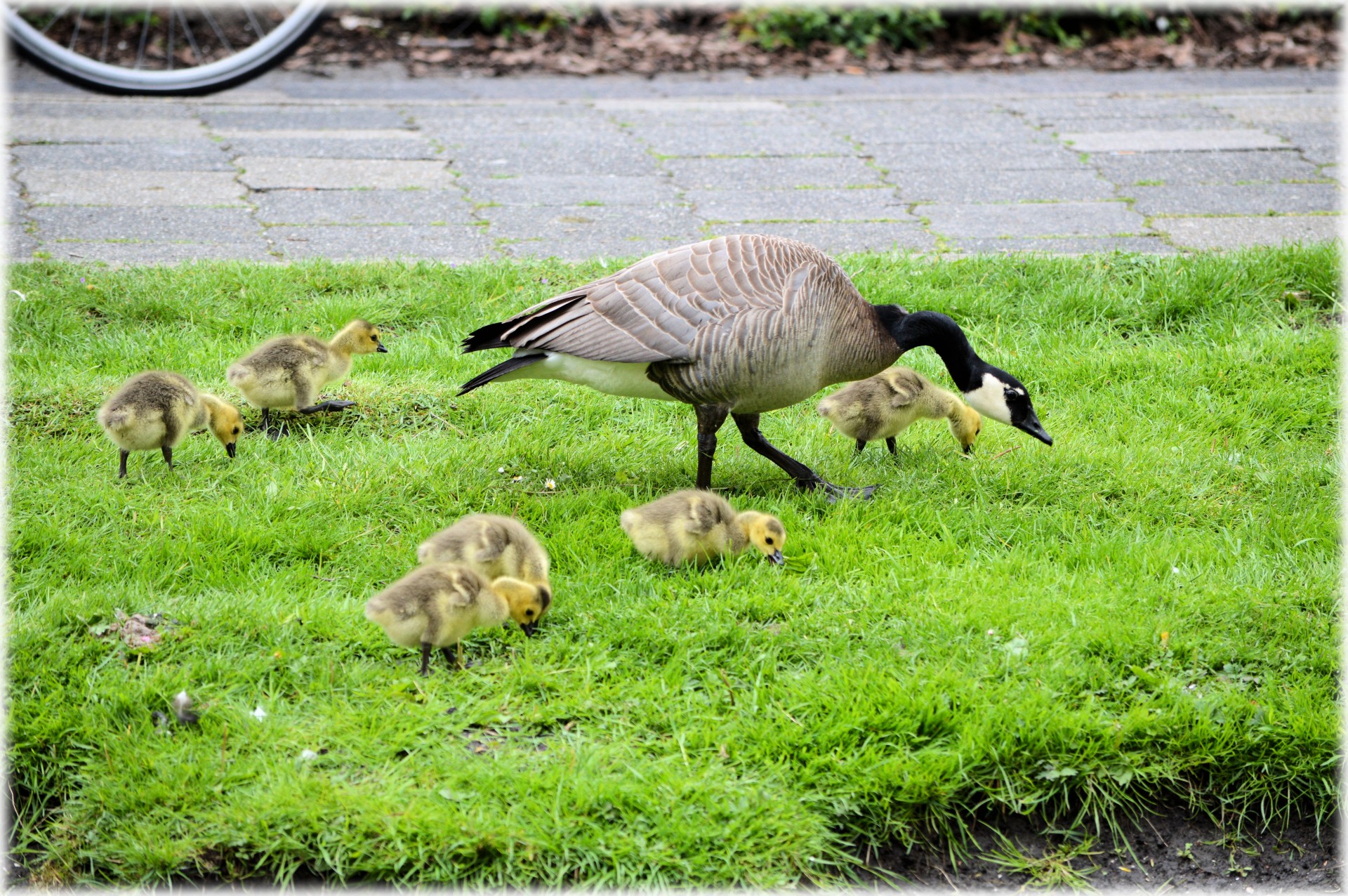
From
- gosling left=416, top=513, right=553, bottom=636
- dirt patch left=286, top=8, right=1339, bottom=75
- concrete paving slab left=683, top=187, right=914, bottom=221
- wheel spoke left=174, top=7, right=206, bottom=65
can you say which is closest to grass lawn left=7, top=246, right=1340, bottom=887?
gosling left=416, top=513, right=553, bottom=636

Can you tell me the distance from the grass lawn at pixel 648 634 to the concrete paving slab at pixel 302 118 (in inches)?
141

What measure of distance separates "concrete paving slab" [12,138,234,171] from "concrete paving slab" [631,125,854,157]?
2.97 m

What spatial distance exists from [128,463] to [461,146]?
456cm

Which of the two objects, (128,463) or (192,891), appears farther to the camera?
(128,463)

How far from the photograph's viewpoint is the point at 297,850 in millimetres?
3258

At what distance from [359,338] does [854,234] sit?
3.27 m

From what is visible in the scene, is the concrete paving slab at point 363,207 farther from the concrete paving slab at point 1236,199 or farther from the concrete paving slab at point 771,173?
the concrete paving slab at point 1236,199

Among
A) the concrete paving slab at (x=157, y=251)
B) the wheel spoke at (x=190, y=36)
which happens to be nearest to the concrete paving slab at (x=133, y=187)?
the concrete paving slab at (x=157, y=251)

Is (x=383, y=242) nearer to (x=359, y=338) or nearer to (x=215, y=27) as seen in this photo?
(x=359, y=338)

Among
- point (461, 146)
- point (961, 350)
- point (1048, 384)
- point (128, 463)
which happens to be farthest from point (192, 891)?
point (461, 146)

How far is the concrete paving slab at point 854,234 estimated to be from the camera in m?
7.31

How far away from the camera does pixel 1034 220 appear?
7754mm

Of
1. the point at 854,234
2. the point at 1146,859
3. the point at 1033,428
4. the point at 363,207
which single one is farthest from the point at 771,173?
the point at 1146,859

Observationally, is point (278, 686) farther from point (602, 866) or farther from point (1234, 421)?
point (1234, 421)
